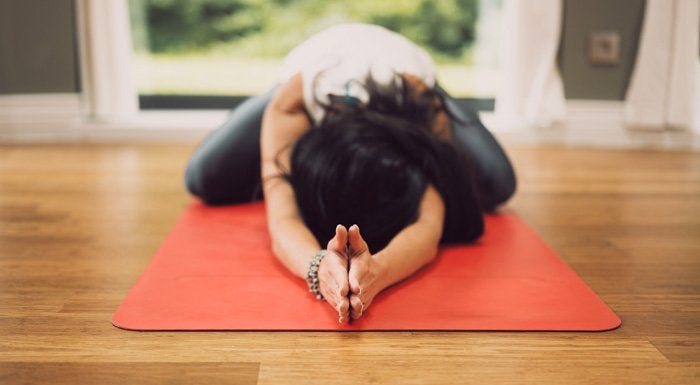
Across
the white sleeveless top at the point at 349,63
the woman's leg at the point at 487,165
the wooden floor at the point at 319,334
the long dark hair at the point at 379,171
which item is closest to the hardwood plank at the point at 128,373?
the wooden floor at the point at 319,334

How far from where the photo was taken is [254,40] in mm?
3908

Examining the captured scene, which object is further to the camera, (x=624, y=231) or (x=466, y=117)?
(x=466, y=117)

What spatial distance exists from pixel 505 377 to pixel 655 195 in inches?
60.0

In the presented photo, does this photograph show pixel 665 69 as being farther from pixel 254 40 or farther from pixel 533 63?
pixel 254 40

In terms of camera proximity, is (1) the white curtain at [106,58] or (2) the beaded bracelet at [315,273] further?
(1) the white curtain at [106,58]

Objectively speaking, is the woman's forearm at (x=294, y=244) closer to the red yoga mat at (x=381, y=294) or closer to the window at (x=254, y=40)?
the red yoga mat at (x=381, y=294)

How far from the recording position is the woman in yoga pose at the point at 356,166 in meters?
1.48

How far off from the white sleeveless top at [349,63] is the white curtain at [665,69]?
145cm

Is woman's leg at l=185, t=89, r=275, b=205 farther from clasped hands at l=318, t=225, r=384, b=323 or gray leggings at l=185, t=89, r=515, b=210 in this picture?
clasped hands at l=318, t=225, r=384, b=323

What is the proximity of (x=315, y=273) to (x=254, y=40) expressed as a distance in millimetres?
2703

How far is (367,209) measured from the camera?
160cm

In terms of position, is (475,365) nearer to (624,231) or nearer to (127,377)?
(127,377)

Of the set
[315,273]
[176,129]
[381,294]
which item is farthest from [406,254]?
[176,129]

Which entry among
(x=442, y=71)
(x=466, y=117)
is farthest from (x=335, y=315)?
(x=442, y=71)
